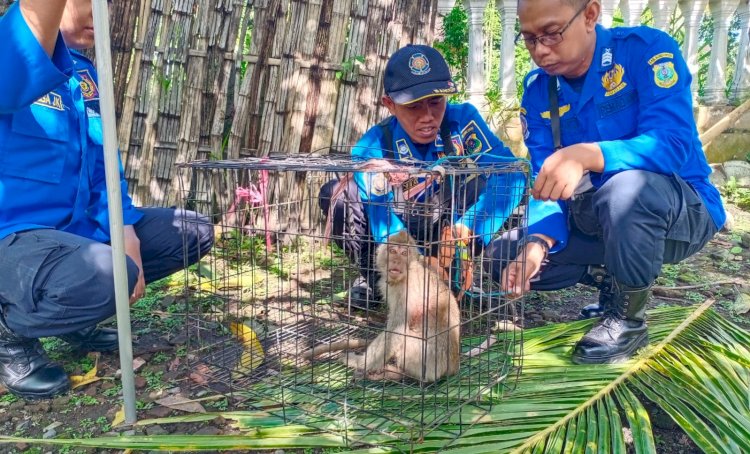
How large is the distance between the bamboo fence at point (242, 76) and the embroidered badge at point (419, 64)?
5.67ft

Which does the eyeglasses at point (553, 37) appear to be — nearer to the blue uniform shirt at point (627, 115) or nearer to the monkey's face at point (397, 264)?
the blue uniform shirt at point (627, 115)

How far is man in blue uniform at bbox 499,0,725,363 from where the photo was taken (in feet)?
9.39

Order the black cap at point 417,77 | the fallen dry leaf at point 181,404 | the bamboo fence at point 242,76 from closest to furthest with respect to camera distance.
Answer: the fallen dry leaf at point 181,404
the black cap at point 417,77
the bamboo fence at point 242,76

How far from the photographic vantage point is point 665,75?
3043 millimetres

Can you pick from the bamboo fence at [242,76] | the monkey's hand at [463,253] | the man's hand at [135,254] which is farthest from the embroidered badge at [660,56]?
the man's hand at [135,254]

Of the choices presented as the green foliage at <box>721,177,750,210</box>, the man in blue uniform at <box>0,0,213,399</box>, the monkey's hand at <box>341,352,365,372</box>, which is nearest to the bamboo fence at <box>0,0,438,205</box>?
the man in blue uniform at <box>0,0,213,399</box>

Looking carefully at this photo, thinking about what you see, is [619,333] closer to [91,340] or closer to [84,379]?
[84,379]

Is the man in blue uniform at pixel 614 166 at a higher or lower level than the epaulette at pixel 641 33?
lower

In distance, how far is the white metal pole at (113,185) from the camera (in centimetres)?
216

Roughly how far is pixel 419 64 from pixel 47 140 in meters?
2.11

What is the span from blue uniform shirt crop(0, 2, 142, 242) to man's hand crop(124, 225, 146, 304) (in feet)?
0.41

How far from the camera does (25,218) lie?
2986mm

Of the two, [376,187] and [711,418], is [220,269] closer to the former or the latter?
[376,187]

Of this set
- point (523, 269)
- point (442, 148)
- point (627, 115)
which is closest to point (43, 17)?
point (442, 148)
